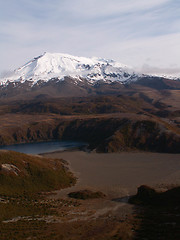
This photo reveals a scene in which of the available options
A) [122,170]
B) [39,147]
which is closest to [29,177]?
[122,170]

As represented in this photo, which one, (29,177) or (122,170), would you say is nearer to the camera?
(29,177)

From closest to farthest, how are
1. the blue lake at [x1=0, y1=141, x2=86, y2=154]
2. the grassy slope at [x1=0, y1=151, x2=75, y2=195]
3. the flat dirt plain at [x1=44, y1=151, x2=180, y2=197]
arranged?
the grassy slope at [x1=0, y1=151, x2=75, y2=195] → the flat dirt plain at [x1=44, y1=151, x2=180, y2=197] → the blue lake at [x1=0, y1=141, x2=86, y2=154]

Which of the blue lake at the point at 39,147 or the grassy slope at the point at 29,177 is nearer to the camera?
the grassy slope at the point at 29,177

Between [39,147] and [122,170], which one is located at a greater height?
[39,147]

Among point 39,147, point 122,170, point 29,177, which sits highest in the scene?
point 29,177

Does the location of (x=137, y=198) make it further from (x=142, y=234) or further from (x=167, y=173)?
(x=167, y=173)

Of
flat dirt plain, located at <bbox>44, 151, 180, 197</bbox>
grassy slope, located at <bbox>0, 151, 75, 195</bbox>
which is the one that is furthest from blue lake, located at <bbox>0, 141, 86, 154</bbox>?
grassy slope, located at <bbox>0, 151, 75, 195</bbox>

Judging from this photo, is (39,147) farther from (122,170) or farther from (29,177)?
(29,177)

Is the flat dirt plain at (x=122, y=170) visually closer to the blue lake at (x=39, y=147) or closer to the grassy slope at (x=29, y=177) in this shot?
the grassy slope at (x=29, y=177)

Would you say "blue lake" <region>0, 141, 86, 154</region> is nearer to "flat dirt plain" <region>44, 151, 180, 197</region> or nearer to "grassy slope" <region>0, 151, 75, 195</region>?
"flat dirt plain" <region>44, 151, 180, 197</region>

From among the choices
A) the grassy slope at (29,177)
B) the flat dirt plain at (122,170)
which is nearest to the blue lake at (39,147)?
the flat dirt plain at (122,170)

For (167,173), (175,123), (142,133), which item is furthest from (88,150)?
(175,123)
